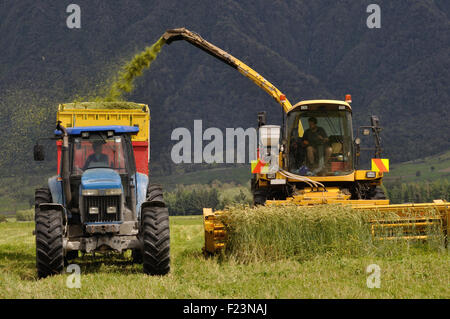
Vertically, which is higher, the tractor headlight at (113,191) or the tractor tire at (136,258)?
the tractor headlight at (113,191)

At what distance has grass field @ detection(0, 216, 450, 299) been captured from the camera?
7211mm

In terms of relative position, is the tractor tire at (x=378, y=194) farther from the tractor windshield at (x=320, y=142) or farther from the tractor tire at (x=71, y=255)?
the tractor tire at (x=71, y=255)

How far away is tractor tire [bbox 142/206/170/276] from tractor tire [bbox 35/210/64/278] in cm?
125

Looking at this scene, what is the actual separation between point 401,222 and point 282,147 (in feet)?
13.2

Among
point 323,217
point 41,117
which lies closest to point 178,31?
point 41,117

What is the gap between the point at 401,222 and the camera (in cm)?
1115

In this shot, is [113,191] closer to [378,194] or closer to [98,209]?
[98,209]

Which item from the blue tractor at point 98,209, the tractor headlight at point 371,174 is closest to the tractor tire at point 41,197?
the blue tractor at point 98,209

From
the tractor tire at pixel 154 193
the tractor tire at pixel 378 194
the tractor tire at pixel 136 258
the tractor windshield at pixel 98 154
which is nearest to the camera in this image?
the tractor windshield at pixel 98 154

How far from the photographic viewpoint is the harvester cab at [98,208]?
29.7ft

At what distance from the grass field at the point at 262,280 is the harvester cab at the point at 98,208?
45 centimetres
